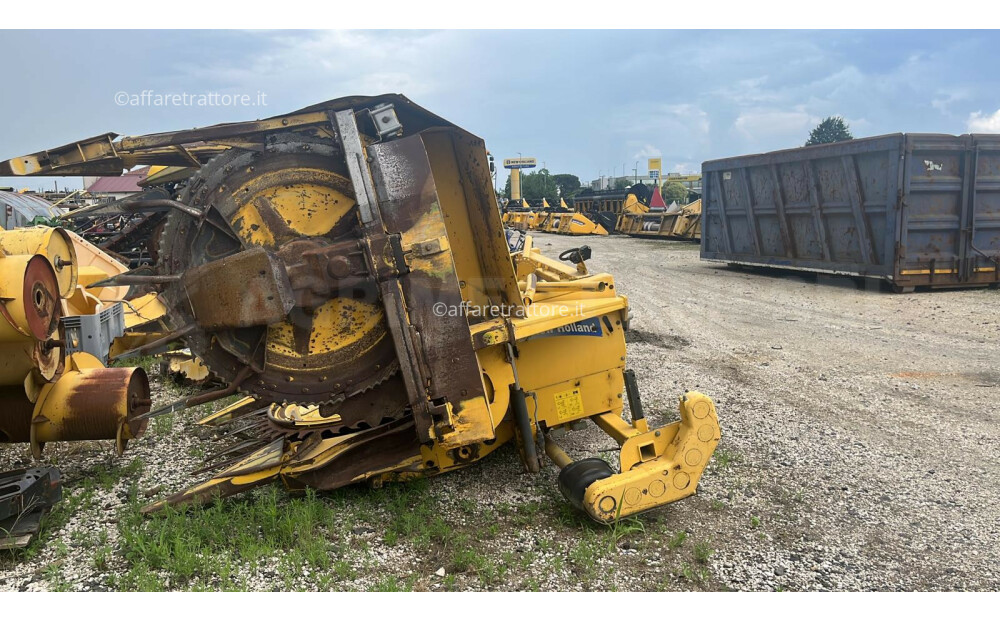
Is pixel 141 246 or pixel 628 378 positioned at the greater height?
pixel 141 246

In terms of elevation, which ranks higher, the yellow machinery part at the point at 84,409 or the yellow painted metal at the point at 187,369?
the yellow machinery part at the point at 84,409

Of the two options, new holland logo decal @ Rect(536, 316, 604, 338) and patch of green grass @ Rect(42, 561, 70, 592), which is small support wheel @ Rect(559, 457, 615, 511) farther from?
patch of green grass @ Rect(42, 561, 70, 592)

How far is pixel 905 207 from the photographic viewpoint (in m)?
9.59

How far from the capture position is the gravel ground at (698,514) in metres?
2.90

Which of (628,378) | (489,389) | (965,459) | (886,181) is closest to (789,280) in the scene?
(886,181)

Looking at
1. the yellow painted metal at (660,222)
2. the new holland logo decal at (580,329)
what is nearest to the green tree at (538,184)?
the yellow painted metal at (660,222)

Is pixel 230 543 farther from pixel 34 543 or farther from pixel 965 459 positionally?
pixel 965 459

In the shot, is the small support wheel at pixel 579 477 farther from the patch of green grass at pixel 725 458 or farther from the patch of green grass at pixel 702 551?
the patch of green grass at pixel 725 458

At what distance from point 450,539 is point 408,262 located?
1.31m

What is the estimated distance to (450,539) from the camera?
320 centimetres

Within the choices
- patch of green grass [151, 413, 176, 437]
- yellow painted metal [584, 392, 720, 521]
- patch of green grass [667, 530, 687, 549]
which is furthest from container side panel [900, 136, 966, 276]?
patch of green grass [151, 413, 176, 437]

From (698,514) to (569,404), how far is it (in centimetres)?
90

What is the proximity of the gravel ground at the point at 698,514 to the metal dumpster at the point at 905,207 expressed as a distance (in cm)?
425

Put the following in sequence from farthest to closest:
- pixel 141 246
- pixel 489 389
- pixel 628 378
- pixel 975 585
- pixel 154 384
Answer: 1. pixel 141 246
2. pixel 154 384
3. pixel 628 378
4. pixel 489 389
5. pixel 975 585
